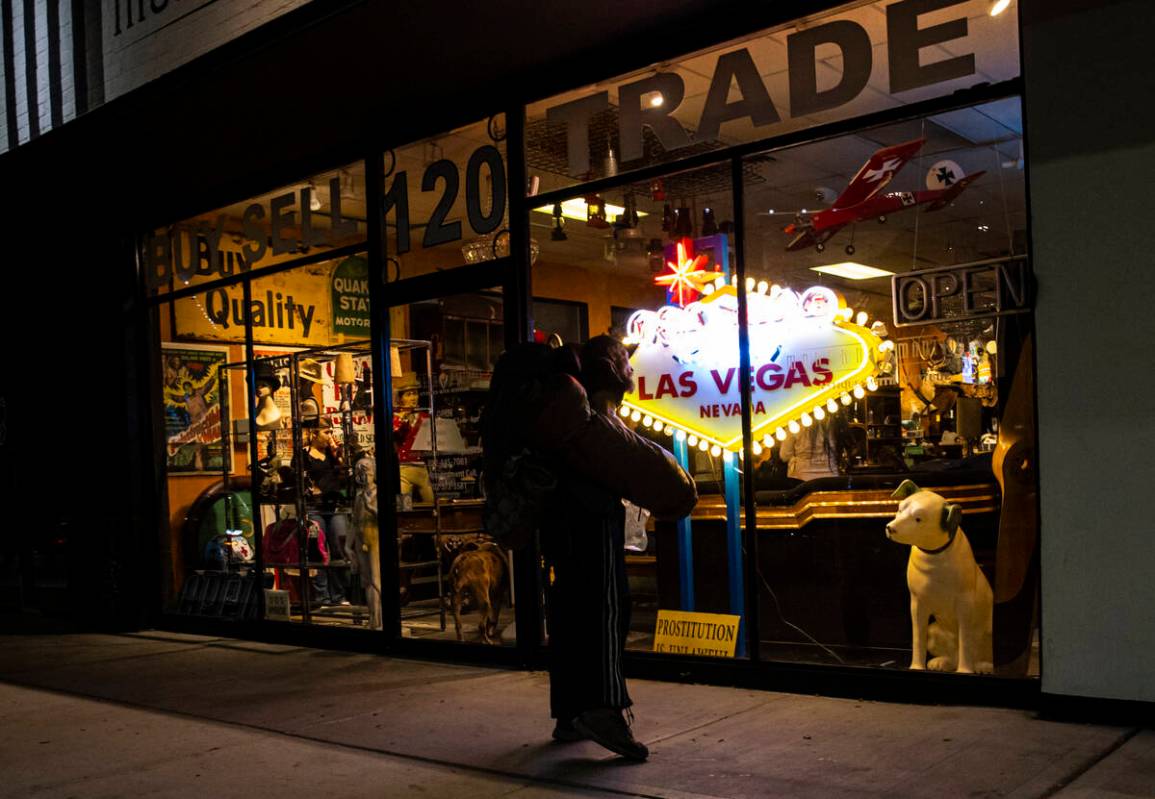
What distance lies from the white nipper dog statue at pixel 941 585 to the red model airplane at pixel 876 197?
1.51 metres

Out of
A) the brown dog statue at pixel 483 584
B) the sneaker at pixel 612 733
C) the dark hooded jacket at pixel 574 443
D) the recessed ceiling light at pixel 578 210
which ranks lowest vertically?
the sneaker at pixel 612 733

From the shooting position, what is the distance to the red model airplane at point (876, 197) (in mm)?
6047

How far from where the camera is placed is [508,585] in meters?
7.84

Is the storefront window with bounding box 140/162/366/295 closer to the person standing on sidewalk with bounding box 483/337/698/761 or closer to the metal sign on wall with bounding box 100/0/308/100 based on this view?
the metal sign on wall with bounding box 100/0/308/100

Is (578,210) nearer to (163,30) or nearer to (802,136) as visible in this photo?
(802,136)

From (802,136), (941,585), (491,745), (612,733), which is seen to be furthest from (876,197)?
(491,745)

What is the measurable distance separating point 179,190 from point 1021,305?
704cm

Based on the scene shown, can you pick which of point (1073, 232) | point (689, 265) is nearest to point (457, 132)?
point (689, 265)

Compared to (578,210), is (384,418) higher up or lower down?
lower down

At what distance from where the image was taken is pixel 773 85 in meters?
6.27

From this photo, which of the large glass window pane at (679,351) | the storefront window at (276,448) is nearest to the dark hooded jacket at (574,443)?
the large glass window pane at (679,351)

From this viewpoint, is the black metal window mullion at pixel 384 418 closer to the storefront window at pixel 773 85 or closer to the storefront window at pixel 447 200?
the storefront window at pixel 447 200

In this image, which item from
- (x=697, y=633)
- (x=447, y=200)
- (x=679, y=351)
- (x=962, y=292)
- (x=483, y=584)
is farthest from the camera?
(x=483, y=584)

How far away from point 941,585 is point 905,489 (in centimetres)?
53
